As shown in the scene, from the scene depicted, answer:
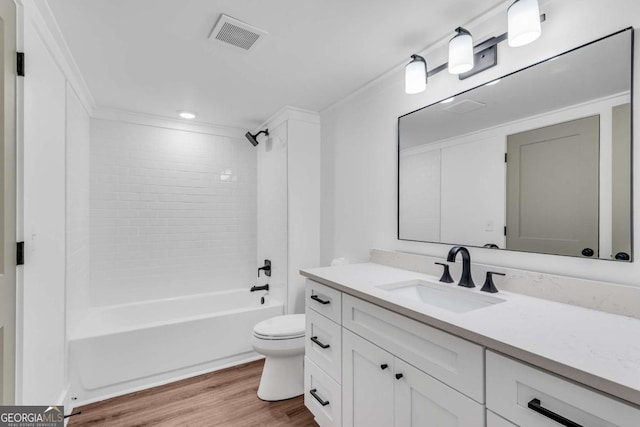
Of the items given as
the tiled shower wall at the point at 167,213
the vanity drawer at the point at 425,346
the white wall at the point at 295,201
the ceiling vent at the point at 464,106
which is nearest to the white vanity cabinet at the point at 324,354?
the vanity drawer at the point at 425,346

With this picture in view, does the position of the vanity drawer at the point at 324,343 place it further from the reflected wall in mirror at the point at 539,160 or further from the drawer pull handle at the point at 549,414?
the drawer pull handle at the point at 549,414

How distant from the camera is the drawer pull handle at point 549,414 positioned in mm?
710

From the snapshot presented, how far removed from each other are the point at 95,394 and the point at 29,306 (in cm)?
128

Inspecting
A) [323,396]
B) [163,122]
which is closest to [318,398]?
[323,396]

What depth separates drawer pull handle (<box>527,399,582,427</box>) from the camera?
2.33 ft

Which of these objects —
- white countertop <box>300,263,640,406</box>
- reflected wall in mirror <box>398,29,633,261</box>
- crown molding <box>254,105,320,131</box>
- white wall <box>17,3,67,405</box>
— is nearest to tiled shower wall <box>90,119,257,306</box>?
crown molding <box>254,105,320,131</box>

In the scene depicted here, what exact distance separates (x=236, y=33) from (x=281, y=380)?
7.45ft

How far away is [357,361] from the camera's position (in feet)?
4.69

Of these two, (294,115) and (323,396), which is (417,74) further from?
(323,396)

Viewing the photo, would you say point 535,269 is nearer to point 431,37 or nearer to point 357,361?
point 357,361

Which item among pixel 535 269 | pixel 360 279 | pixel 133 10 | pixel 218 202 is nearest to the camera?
pixel 535 269

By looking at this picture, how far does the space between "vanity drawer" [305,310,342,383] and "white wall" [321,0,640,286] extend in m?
0.73

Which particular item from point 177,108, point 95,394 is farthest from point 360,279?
point 177,108

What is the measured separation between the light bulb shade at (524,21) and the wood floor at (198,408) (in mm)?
2316
